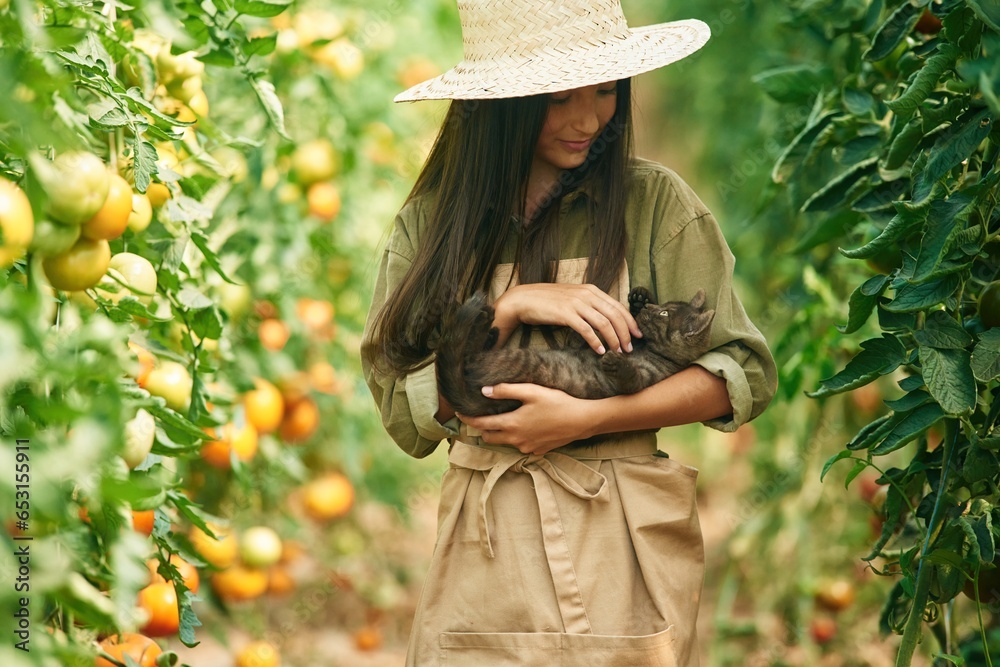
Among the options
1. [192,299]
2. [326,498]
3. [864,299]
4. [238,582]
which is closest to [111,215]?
[192,299]

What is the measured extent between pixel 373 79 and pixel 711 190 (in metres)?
1.63

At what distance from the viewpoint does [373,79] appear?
2.56 m

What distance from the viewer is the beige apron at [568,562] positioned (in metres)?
1.24

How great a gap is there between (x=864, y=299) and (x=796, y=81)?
57cm

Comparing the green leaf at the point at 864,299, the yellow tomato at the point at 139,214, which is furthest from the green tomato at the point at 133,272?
the green leaf at the point at 864,299

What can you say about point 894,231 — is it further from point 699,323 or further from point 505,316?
point 505,316

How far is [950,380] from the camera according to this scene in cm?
107

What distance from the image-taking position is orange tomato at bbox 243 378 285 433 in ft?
6.52

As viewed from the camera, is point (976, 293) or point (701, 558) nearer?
point (976, 293)

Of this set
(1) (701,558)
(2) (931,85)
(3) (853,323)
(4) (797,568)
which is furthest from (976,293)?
(4) (797,568)

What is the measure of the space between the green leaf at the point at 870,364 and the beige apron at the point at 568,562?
0.23 metres

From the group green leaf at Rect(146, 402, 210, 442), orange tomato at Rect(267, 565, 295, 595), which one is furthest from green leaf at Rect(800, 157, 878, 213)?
→ orange tomato at Rect(267, 565, 295, 595)

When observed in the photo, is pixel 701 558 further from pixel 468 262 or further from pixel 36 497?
pixel 36 497

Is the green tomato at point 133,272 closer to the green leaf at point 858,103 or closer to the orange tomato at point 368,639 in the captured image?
the green leaf at point 858,103
